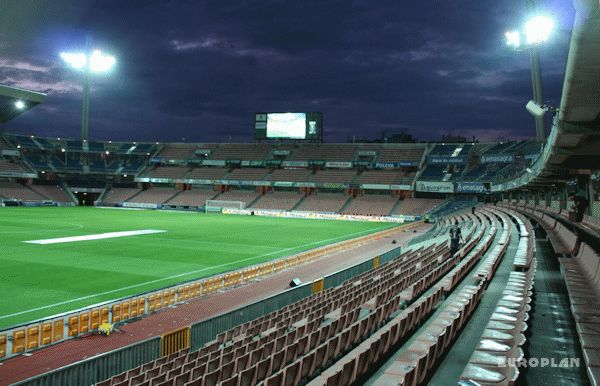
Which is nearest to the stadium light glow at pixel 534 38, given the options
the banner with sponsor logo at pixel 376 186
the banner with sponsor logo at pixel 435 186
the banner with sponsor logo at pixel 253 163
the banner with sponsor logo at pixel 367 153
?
the banner with sponsor logo at pixel 435 186

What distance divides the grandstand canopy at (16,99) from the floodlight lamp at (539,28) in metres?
27.7

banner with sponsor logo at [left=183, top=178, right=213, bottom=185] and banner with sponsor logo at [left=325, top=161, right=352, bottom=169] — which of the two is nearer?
banner with sponsor logo at [left=325, top=161, right=352, bottom=169]

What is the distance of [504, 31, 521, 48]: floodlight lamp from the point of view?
30770 mm

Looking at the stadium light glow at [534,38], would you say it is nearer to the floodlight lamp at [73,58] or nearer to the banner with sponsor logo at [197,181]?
the floodlight lamp at [73,58]

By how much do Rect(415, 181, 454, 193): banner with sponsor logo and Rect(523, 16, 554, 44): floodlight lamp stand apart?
41671mm

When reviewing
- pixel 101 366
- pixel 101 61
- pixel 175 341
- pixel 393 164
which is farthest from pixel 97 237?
pixel 393 164

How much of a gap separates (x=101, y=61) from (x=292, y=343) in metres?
74.1

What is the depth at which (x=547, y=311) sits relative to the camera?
30.3 feet

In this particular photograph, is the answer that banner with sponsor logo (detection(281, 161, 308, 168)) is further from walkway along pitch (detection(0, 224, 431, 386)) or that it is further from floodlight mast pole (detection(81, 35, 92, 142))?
walkway along pitch (detection(0, 224, 431, 386))

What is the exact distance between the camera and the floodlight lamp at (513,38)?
3077 cm

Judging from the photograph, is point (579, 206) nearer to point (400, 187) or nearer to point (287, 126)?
point (400, 187)

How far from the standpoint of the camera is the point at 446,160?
73875 mm

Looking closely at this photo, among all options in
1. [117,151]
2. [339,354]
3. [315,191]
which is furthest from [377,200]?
[339,354]

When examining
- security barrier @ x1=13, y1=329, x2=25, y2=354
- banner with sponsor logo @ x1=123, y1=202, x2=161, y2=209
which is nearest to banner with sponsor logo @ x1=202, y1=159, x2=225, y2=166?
banner with sponsor logo @ x1=123, y1=202, x2=161, y2=209
